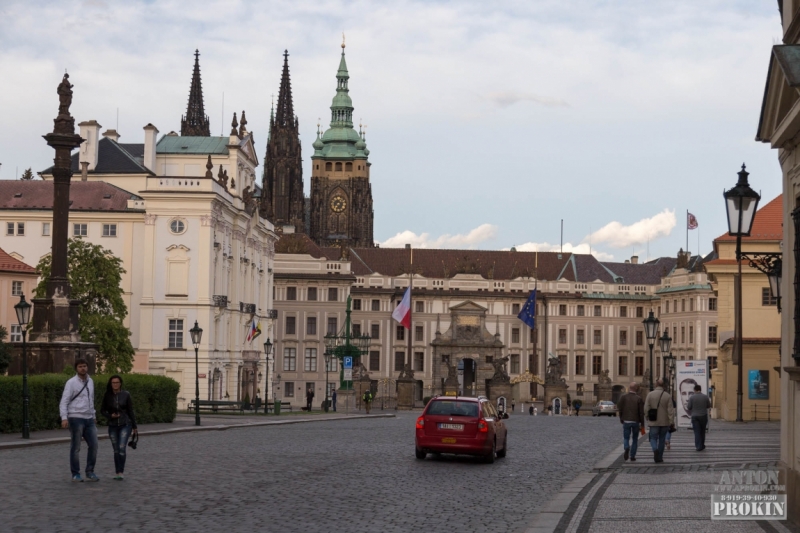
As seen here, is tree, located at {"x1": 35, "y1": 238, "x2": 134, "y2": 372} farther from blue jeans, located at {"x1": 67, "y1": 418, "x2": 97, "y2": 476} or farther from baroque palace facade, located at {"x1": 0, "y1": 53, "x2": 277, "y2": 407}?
blue jeans, located at {"x1": 67, "y1": 418, "x2": 97, "y2": 476}

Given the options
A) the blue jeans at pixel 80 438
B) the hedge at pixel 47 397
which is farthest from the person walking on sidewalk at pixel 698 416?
the hedge at pixel 47 397

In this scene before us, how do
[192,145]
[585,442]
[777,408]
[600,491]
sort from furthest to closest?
1. [192,145]
2. [777,408]
3. [585,442]
4. [600,491]

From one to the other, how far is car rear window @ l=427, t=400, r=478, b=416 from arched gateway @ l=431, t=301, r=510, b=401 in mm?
93303

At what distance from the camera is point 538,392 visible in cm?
12088

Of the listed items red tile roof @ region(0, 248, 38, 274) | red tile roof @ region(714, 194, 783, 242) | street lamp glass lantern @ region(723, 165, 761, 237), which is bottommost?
street lamp glass lantern @ region(723, 165, 761, 237)

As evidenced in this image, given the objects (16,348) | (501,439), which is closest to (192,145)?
(16,348)

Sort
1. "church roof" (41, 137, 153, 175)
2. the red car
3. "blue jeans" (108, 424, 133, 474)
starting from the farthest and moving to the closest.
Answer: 1. "church roof" (41, 137, 153, 175)
2. the red car
3. "blue jeans" (108, 424, 133, 474)

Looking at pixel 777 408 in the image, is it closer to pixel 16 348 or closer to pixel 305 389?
pixel 16 348

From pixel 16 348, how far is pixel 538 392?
3337 inches

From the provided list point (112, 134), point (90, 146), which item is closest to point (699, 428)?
point (90, 146)

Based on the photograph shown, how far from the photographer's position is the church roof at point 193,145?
91.1 meters

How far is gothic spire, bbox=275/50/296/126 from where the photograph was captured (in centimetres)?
16441

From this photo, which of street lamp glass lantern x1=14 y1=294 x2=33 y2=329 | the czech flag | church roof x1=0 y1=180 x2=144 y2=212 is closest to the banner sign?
street lamp glass lantern x1=14 y1=294 x2=33 y2=329

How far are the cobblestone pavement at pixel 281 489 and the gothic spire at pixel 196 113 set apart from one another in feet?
329
